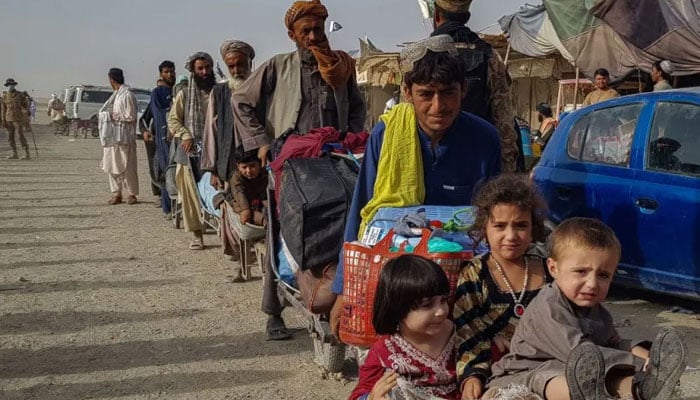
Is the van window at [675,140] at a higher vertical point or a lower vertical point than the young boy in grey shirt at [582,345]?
higher

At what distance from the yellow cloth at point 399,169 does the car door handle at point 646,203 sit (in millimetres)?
3109

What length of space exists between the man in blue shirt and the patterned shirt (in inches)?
26.0

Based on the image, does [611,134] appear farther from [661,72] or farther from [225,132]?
[661,72]

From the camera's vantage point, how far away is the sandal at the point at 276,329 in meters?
5.54

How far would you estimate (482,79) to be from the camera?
192 inches

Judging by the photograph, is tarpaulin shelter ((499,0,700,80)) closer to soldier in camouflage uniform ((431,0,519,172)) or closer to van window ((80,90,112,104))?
soldier in camouflage uniform ((431,0,519,172))

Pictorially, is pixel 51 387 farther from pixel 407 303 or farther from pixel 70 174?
pixel 70 174

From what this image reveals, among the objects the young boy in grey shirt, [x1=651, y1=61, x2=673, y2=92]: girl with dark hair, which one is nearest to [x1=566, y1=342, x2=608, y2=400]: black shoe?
the young boy in grey shirt

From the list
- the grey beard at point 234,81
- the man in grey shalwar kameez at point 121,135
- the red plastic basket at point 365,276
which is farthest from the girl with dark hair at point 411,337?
the man in grey shalwar kameez at point 121,135

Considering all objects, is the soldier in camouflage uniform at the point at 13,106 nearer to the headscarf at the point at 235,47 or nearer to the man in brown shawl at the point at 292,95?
the headscarf at the point at 235,47

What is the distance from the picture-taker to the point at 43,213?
40.1 ft

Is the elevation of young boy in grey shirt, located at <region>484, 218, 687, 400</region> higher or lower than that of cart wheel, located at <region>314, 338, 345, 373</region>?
higher

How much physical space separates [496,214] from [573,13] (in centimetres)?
1114

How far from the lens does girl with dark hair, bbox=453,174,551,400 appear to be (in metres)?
2.86
